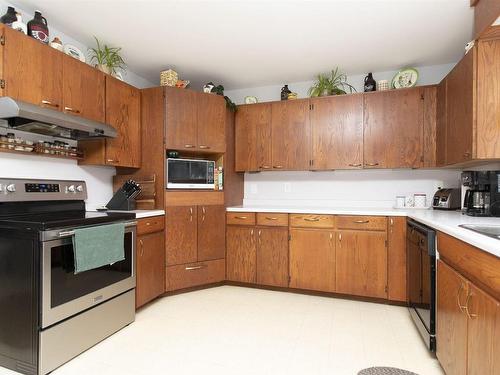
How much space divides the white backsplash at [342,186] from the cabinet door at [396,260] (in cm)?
60

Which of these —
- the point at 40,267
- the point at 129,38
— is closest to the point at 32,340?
the point at 40,267

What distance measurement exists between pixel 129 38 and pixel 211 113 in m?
1.05

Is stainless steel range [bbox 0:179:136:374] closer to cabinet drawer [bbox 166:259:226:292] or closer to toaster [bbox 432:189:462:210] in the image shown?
cabinet drawer [bbox 166:259:226:292]

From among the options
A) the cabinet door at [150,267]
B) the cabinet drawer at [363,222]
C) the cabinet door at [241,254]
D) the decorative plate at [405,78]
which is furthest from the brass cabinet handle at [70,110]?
the decorative plate at [405,78]

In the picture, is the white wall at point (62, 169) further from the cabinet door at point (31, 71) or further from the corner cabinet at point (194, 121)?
the corner cabinet at point (194, 121)

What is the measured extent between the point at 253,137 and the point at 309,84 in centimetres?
96

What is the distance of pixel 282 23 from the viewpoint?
8.00 feet

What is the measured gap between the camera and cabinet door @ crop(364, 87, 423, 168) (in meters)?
3.04

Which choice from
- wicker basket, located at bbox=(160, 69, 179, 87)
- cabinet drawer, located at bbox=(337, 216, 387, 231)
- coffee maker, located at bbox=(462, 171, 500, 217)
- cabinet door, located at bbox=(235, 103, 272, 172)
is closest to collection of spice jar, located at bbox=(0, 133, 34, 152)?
wicker basket, located at bbox=(160, 69, 179, 87)

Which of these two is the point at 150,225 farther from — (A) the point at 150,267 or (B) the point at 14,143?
(B) the point at 14,143

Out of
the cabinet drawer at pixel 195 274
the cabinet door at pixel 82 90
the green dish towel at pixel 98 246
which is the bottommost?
the cabinet drawer at pixel 195 274

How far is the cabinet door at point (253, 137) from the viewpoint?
356cm

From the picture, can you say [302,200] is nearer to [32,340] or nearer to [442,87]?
[442,87]

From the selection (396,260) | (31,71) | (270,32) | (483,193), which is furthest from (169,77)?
(483,193)
